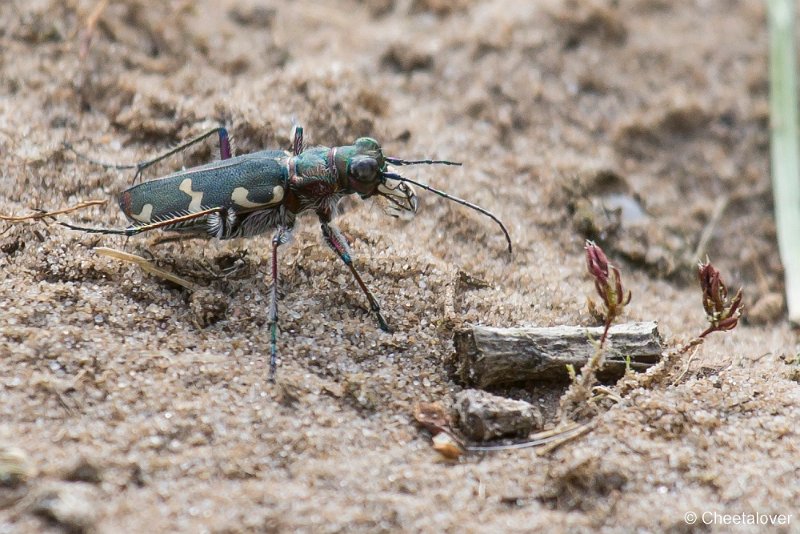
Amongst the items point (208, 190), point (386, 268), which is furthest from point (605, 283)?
point (208, 190)

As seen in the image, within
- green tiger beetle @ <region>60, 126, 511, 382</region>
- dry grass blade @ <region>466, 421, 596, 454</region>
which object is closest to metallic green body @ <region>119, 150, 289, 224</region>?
green tiger beetle @ <region>60, 126, 511, 382</region>

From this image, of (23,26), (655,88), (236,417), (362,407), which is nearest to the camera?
(236,417)

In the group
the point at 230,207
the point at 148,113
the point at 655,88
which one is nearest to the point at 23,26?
the point at 148,113

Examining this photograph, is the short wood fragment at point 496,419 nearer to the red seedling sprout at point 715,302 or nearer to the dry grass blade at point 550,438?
the dry grass blade at point 550,438

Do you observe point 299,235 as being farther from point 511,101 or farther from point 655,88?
point 655,88

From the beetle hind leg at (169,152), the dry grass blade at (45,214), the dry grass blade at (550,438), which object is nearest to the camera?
the dry grass blade at (550,438)

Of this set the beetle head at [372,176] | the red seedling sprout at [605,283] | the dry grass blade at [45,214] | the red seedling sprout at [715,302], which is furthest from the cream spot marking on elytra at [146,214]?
the red seedling sprout at [715,302]
